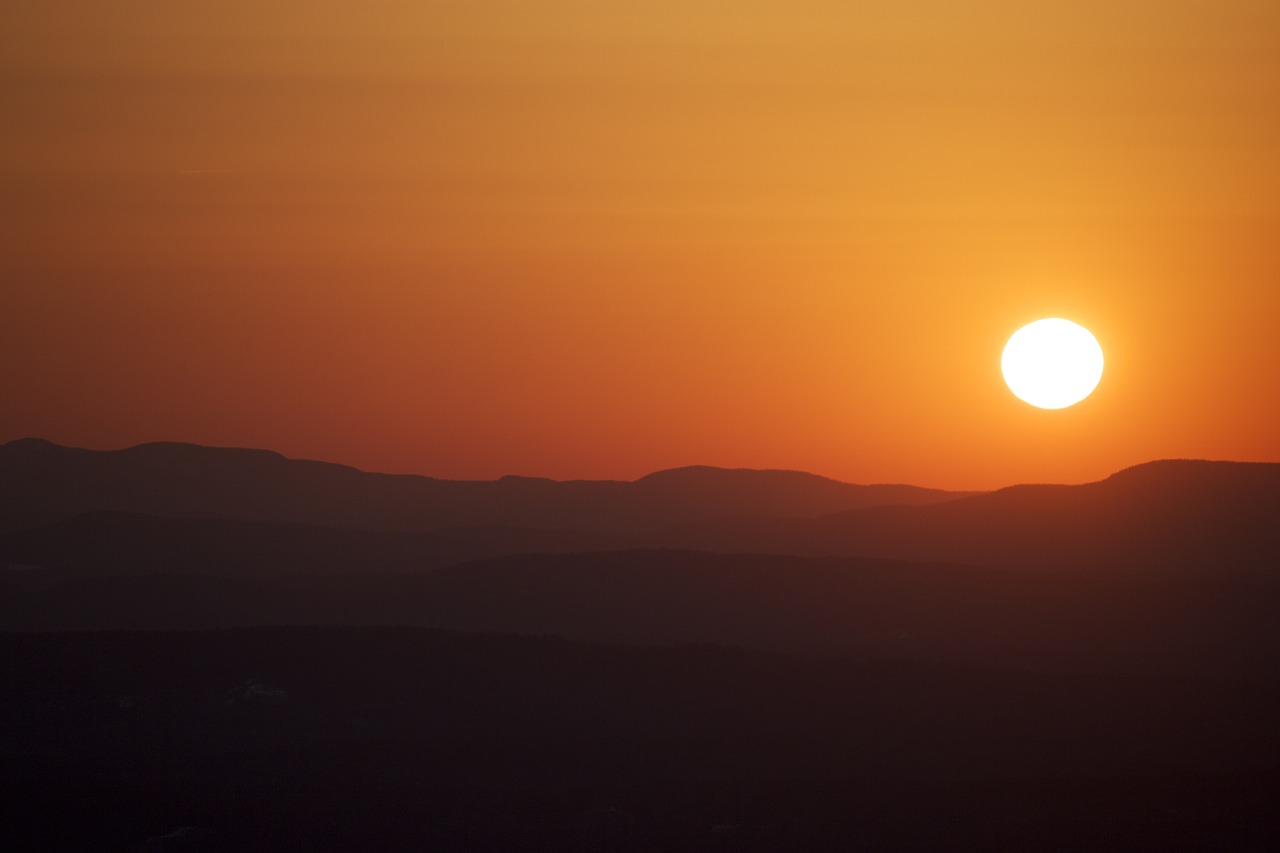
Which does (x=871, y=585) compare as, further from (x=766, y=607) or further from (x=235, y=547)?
(x=235, y=547)

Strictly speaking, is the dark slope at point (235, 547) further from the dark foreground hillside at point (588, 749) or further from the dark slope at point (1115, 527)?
the dark foreground hillside at point (588, 749)

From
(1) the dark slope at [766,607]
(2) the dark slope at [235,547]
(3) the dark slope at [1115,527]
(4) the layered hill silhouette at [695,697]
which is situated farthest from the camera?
(2) the dark slope at [235,547]

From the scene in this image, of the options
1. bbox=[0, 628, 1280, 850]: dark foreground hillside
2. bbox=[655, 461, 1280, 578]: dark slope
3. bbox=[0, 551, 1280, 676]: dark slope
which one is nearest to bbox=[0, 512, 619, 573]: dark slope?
bbox=[0, 551, 1280, 676]: dark slope

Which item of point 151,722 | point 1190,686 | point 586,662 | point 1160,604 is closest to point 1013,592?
point 1160,604

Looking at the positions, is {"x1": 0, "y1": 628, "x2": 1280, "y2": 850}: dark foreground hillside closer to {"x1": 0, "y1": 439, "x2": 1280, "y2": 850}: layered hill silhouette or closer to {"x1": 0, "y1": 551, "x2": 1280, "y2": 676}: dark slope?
{"x1": 0, "y1": 439, "x2": 1280, "y2": 850}: layered hill silhouette

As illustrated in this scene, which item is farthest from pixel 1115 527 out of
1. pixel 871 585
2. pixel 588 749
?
pixel 588 749

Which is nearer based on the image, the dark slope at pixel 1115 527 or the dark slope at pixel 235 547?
the dark slope at pixel 1115 527

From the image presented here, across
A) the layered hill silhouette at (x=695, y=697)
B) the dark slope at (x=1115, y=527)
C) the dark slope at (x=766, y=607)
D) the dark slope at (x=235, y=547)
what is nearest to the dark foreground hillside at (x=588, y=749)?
the layered hill silhouette at (x=695, y=697)

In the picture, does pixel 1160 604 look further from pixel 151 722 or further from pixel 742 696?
pixel 151 722
